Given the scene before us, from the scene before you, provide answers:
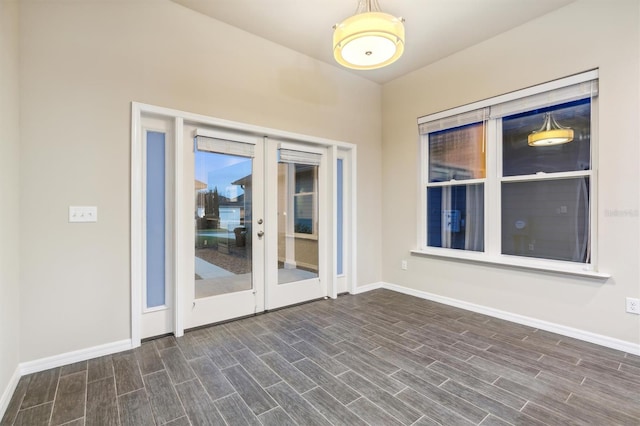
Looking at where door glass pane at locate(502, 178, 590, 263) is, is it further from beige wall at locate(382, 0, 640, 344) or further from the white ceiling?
the white ceiling

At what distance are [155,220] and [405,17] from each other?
3.26 meters

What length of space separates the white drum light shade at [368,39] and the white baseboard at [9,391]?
3252 mm

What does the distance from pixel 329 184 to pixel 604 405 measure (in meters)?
3.25

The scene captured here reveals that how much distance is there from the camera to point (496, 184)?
3.51 metres

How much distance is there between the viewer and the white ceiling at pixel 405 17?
289cm

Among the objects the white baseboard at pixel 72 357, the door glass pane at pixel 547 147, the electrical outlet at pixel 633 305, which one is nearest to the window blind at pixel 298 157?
the door glass pane at pixel 547 147

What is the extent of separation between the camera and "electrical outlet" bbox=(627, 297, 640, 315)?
8.36 ft

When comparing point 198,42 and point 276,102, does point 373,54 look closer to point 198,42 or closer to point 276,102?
point 276,102

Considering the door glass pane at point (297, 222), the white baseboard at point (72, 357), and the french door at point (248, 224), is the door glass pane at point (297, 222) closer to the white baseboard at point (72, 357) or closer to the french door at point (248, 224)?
the french door at point (248, 224)

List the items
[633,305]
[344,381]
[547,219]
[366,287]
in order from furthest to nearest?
[366,287]
[547,219]
[633,305]
[344,381]

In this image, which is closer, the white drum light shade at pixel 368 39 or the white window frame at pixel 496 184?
the white drum light shade at pixel 368 39

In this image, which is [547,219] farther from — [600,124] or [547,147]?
[600,124]

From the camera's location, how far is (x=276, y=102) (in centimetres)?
360

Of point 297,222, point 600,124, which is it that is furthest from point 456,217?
point 297,222
